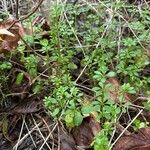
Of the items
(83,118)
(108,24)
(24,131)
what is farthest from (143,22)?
(24,131)

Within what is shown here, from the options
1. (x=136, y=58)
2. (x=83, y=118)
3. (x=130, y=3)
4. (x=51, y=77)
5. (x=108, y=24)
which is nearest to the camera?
(x=83, y=118)

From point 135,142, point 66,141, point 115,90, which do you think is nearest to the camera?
point 135,142

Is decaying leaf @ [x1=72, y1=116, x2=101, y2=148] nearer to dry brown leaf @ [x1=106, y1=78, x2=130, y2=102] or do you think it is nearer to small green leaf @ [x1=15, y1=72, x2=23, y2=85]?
dry brown leaf @ [x1=106, y1=78, x2=130, y2=102]

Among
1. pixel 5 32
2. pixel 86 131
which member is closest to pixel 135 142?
pixel 86 131

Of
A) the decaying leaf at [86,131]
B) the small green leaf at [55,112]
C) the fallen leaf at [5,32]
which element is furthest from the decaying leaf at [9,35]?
the decaying leaf at [86,131]

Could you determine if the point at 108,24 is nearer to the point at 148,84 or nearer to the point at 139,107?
the point at 148,84

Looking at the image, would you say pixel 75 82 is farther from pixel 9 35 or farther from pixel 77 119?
pixel 9 35

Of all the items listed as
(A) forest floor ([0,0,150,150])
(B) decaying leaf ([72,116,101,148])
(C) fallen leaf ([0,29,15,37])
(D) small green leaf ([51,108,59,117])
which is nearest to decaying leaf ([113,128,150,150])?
(A) forest floor ([0,0,150,150])
